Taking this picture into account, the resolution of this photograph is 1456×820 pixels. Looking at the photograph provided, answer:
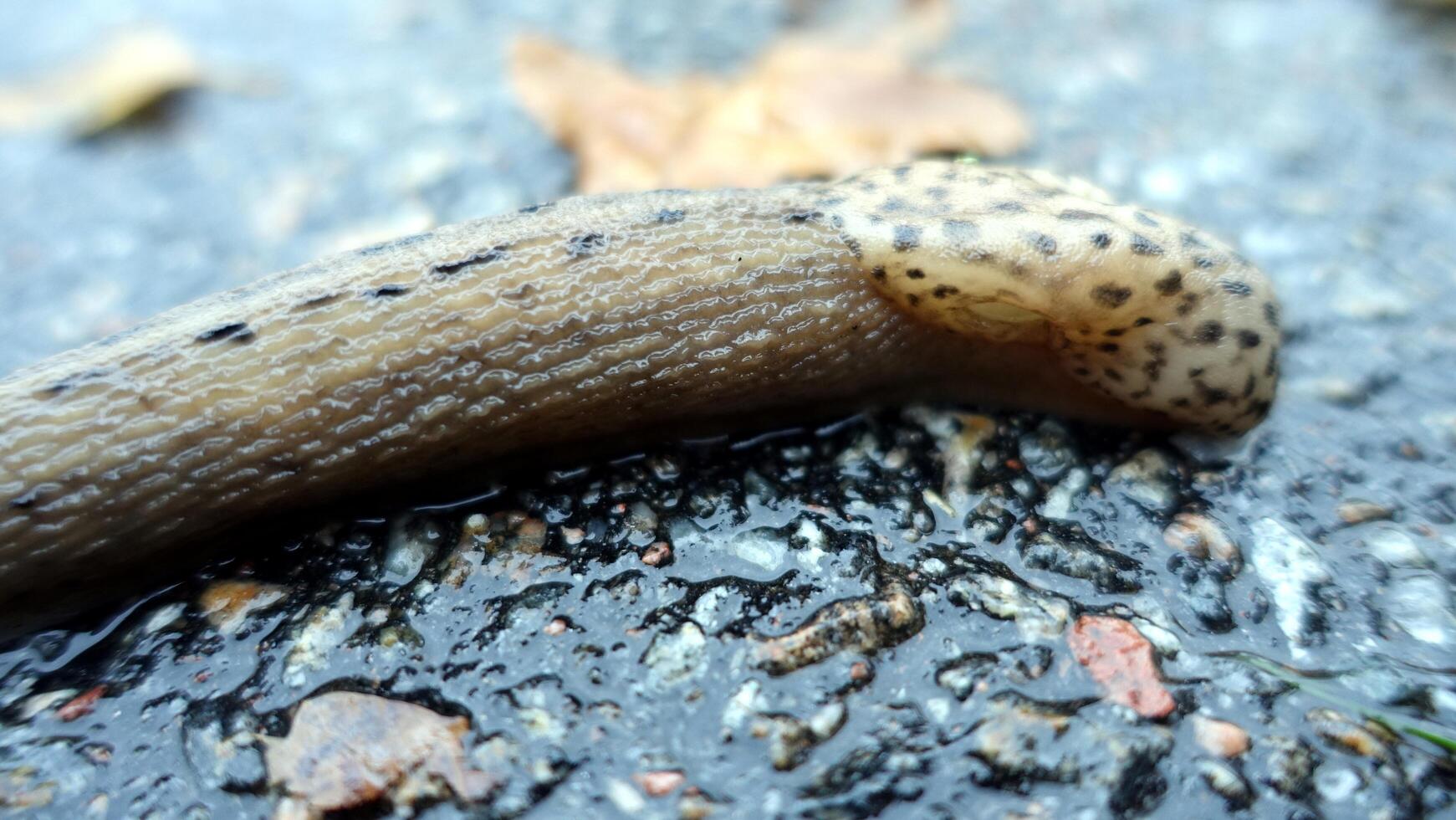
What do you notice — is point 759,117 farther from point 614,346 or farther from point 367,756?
point 367,756

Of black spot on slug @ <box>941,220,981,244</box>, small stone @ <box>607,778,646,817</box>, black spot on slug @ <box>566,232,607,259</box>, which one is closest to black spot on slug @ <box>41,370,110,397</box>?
black spot on slug @ <box>566,232,607,259</box>

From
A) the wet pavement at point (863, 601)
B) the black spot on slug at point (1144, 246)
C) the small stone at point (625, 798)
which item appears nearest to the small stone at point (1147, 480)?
the wet pavement at point (863, 601)

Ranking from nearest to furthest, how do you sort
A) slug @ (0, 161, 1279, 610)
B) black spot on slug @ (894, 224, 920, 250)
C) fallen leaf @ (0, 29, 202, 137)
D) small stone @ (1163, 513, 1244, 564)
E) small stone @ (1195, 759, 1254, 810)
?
small stone @ (1195, 759, 1254, 810) < slug @ (0, 161, 1279, 610) < small stone @ (1163, 513, 1244, 564) < black spot on slug @ (894, 224, 920, 250) < fallen leaf @ (0, 29, 202, 137)

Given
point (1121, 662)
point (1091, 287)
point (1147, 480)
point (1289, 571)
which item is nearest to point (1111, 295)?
point (1091, 287)

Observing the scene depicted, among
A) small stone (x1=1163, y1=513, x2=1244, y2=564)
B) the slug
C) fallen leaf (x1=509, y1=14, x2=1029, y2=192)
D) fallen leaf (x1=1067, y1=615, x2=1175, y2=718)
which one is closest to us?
fallen leaf (x1=1067, y1=615, x2=1175, y2=718)

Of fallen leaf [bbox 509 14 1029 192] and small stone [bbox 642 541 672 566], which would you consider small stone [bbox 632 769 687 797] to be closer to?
small stone [bbox 642 541 672 566]

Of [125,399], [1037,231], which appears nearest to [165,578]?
[125,399]
